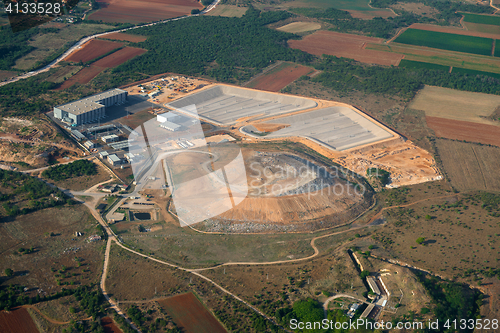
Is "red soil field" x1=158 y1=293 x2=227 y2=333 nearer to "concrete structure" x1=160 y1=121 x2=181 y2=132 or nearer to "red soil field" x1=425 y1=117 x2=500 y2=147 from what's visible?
"concrete structure" x1=160 y1=121 x2=181 y2=132

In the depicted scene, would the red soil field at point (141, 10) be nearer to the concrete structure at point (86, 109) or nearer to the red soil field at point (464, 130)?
the concrete structure at point (86, 109)

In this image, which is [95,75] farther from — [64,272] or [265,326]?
[265,326]

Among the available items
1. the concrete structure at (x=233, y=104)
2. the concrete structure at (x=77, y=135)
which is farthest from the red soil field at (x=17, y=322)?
the concrete structure at (x=233, y=104)

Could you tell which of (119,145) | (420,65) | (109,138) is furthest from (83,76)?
(420,65)

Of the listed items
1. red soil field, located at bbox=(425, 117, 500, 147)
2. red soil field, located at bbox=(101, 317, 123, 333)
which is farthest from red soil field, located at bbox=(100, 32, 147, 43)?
red soil field, located at bbox=(101, 317, 123, 333)

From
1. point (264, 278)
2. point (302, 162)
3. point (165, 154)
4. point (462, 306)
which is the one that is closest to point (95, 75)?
point (165, 154)

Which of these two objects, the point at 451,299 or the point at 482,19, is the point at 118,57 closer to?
the point at 451,299
